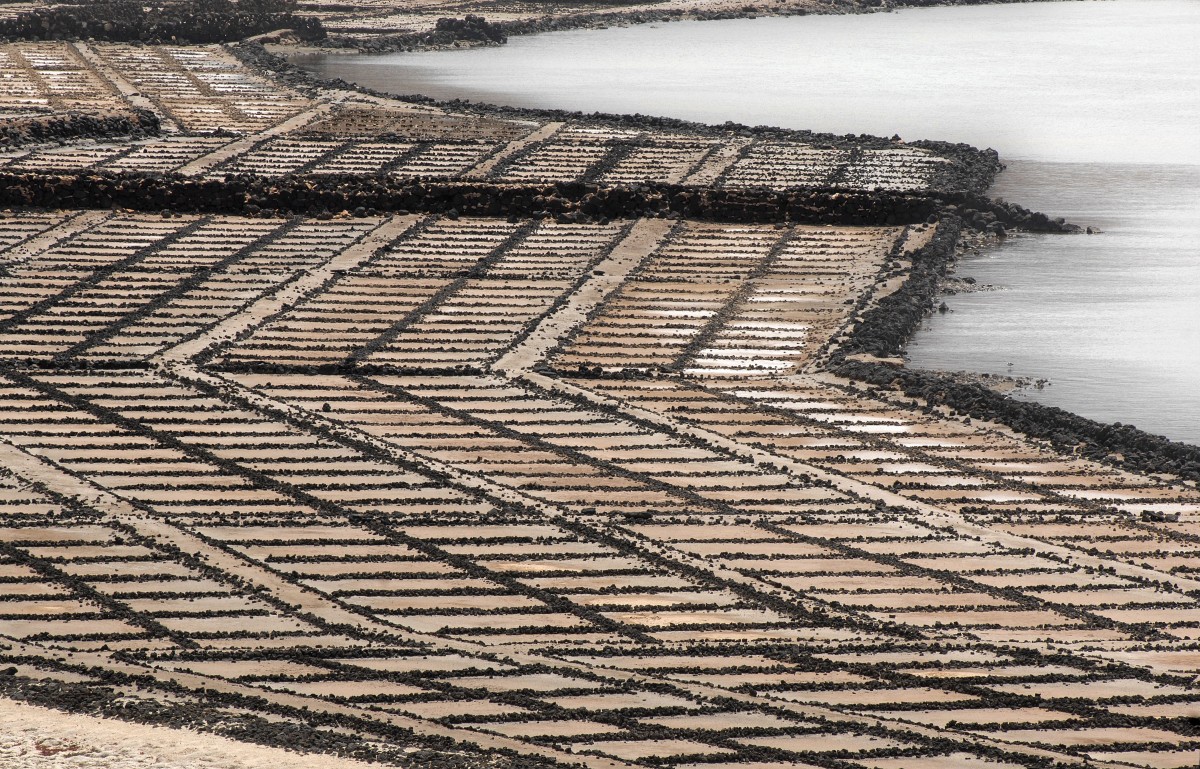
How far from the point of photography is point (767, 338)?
41.8 feet

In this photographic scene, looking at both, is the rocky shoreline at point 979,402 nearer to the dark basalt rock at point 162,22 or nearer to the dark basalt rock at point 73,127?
the dark basalt rock at point 73,127

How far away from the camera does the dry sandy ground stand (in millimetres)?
6184

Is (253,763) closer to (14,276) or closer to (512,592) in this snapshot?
(512,592)

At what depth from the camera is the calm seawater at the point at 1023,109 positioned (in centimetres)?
1305

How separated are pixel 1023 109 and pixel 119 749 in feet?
74.1

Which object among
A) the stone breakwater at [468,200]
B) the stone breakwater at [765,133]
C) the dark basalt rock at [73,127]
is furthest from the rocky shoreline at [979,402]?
the dark basalt rock at [73,127]

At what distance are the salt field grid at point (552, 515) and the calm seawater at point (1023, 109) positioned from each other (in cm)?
145

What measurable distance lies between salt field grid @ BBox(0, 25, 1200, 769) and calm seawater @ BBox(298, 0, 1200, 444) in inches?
57.1

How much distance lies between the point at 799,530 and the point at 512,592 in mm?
1804

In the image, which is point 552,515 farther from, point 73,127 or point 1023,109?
point 1023,109

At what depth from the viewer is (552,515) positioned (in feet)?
30.0

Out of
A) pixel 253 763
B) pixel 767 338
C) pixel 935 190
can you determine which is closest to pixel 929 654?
pixel 253 763

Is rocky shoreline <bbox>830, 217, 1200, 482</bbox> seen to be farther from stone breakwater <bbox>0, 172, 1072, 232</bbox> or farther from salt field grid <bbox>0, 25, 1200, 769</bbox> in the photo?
stone breakwater <bbox>0, 172, 1072, 232</bbox>

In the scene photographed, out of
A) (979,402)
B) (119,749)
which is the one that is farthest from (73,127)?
(119,749)
